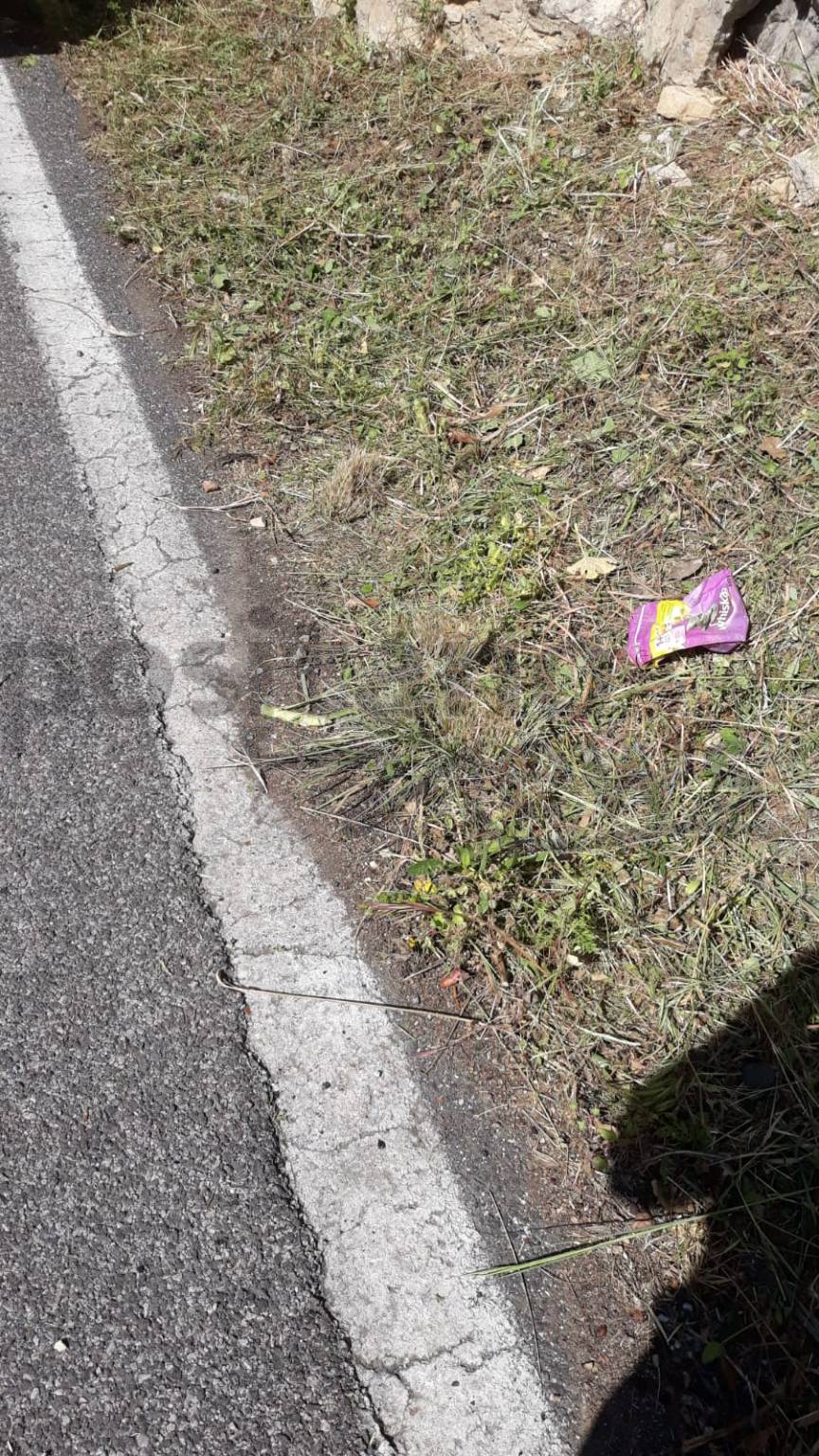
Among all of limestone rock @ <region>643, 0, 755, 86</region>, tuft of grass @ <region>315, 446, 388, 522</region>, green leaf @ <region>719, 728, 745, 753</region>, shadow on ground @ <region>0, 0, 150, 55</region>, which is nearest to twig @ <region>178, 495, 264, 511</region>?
tuft of grass @ <region>315, 446, 388, 522</region>

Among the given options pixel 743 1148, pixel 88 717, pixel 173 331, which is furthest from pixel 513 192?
pixel 743 1148

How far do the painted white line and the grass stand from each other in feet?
0.74

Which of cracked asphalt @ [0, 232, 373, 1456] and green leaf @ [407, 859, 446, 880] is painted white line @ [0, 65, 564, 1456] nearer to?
cracked asphalt @ [0, 232, 373, 1456]

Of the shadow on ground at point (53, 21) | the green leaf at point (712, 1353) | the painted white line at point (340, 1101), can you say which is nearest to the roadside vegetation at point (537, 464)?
the painted white line at point (340, 1101)

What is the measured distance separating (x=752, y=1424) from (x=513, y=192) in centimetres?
409

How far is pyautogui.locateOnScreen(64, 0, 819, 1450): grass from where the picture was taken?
226 centimetres

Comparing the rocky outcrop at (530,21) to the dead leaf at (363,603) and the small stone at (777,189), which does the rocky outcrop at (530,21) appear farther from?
the dead leaf at (363,603)

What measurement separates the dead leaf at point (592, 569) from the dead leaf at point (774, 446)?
1.94 feet

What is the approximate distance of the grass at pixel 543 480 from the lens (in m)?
2.26

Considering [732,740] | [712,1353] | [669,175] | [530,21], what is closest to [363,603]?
[732,740]

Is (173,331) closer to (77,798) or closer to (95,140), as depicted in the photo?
(95,140)

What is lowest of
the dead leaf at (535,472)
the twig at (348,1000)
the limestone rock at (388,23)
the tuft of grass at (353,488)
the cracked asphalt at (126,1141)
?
the cracked asphalt at (126,1141)

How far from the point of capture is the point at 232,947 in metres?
2.22

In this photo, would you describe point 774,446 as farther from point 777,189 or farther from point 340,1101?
point 340,1101
